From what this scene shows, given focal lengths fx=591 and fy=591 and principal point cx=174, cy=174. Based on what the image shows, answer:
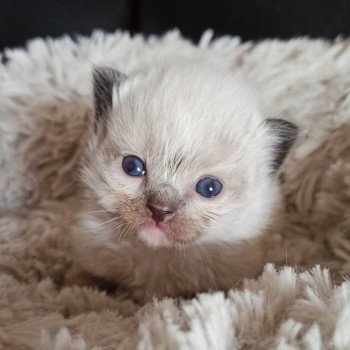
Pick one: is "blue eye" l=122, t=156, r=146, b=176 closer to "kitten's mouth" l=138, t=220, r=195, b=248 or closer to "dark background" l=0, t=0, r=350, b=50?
"kitten's mouth" l=138, t=220, r=195, b=248

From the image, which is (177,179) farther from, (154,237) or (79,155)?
(79,155)

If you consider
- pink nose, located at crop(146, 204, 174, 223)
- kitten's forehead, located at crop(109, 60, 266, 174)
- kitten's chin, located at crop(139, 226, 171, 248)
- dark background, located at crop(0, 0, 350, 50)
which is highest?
dark background, located at crop(0, 0, 350, 50)

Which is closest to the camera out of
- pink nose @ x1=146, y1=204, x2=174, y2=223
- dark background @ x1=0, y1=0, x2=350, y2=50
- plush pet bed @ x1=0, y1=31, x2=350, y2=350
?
pink nose @ x1=146, y1=204, x2=174, y2=223

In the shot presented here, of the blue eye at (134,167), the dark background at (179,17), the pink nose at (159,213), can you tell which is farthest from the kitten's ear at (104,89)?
the dark background at (179,17)

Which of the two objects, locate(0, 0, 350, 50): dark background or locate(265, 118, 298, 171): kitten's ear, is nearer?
locate(265, 118, 298, 171): kitten's ear

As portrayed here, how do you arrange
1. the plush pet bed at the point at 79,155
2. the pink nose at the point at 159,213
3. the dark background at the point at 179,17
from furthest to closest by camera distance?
the dark background at the point at 179,17
the plush pet bed at the point at 79,155
the pink nose at the point at 159,213

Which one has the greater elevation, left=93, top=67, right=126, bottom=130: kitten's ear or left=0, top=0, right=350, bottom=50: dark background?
left=0, top=0, right=350, bottom=50: dark background

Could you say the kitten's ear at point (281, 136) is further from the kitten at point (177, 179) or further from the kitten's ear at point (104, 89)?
the kitten's ear at point (104, 89)

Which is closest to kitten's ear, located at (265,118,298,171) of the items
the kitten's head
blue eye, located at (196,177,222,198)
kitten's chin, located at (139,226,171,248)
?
the kitten's head
